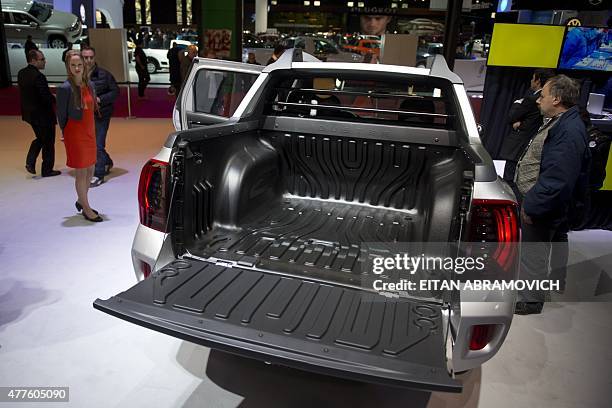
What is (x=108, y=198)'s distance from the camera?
5.46 m

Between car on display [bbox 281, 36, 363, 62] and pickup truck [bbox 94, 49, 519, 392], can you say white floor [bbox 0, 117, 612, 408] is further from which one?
car on display [bbox 281, 36, 363, 62]

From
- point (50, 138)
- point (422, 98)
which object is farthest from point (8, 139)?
point (422, 98)

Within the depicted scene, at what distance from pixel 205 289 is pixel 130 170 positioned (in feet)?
16.7

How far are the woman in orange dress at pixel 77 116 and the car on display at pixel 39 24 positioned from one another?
10.3 metres

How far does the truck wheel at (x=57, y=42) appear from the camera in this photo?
13617mm

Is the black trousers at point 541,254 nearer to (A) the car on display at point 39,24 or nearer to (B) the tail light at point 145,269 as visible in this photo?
(B) the tail light at point 145,269

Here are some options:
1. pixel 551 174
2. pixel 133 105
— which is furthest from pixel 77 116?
pixel 133 105

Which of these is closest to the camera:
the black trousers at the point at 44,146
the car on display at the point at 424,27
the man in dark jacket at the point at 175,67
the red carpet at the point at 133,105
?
the black trousers at the point at 44,146

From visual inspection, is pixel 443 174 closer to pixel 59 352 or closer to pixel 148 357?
pixel 148 357

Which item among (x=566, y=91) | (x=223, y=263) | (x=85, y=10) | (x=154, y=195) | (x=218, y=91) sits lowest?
(x=223, y=263)

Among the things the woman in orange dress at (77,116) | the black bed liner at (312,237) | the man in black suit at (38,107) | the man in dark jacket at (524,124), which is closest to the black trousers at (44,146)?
the man in black suit at (38,107)

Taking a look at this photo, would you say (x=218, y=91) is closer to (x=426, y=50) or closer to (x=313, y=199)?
(x=313, y=199)

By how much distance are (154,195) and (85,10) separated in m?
13.3

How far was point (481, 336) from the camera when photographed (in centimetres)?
198
